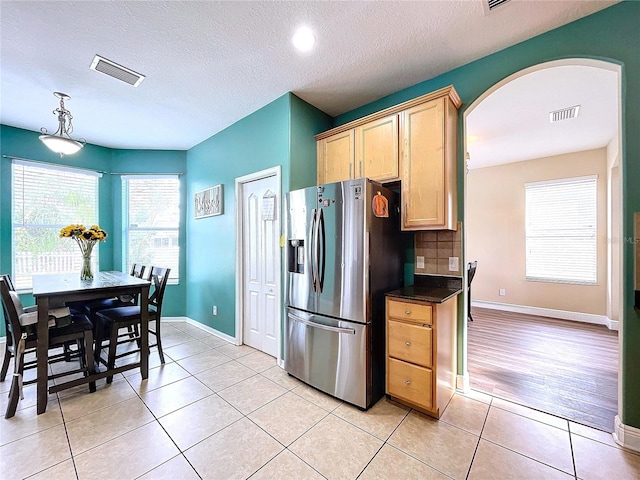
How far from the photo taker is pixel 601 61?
1838mm

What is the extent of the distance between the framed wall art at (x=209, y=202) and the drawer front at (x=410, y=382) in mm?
2926

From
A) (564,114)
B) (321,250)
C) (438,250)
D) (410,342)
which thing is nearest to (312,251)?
(321,250)

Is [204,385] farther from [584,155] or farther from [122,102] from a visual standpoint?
[584,155]

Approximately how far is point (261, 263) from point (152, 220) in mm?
2512

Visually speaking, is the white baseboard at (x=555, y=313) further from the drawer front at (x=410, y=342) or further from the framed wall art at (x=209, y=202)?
the framed wall art at (x=209, y=202)

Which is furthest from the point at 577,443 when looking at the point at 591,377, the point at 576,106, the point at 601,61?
the point at 576,106

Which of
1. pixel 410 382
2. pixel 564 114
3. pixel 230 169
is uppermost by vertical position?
pixel 564 114

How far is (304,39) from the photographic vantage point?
206 cm

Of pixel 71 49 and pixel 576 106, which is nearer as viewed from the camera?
pixel 71 49

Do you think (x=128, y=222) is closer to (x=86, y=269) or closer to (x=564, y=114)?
(x=86, y=269)

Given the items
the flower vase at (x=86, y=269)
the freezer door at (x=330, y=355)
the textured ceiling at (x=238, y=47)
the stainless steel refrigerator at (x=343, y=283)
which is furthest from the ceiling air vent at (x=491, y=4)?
the flower vase at (x=86, y=269)

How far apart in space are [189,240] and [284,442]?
11.8 feet

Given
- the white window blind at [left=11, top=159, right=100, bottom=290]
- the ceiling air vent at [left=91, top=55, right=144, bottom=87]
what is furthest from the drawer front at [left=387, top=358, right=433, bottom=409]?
the white window blind at [left=11, top=159, right=100, bottom=290]

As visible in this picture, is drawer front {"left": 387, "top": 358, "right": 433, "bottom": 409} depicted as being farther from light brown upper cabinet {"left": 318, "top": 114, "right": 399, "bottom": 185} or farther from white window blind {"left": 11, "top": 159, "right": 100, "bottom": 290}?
white window blind {"left": 11, "top": 159, "right": 100, "bottom": 290}
